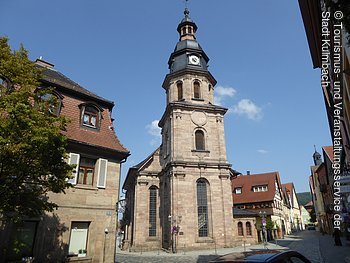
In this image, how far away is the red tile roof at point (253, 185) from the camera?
41.8 m

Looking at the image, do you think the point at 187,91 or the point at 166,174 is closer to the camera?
the point at 166,174

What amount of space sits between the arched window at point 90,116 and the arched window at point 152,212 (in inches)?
725

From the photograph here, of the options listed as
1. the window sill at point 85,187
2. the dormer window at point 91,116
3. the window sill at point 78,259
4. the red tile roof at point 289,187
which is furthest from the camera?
the red tile roof at point 289,187

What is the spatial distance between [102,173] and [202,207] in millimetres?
15611

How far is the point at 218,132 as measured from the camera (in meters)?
29.5

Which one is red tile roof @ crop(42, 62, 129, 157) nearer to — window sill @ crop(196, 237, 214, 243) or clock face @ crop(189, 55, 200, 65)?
window sill @ crop(196, 237, 214, 243)

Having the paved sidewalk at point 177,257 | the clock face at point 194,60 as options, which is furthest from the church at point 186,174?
the paved sidewalk at point 177,257

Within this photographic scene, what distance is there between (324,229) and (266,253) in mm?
56854

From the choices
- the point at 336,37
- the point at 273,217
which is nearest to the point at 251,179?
the point at 273,217

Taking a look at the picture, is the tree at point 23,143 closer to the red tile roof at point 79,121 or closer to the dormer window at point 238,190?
the red tile roof at point 79,121

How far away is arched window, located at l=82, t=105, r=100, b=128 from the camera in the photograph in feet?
45.8

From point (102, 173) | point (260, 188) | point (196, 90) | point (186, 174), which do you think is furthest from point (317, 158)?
point (102, 173)

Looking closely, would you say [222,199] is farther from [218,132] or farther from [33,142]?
[33,142]

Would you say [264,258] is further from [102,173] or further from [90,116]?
[90,116]
